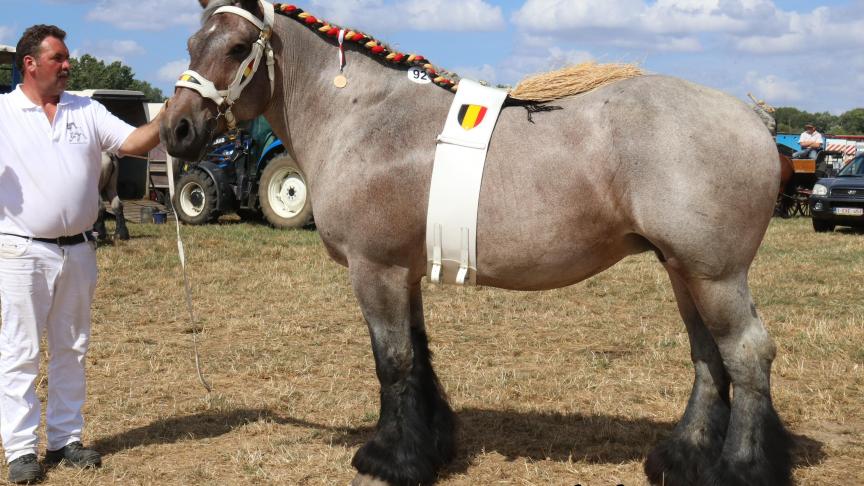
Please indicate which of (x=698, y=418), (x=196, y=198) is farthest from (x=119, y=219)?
(x=698, y=418)

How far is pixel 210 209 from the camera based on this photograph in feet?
54.6

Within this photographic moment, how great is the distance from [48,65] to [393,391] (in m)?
2.53

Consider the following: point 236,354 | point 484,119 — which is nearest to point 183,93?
point 484,119

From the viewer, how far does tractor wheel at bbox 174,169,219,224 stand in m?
16.6

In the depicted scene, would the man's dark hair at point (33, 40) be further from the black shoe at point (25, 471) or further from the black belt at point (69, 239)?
the black shoe at point (25, 471)

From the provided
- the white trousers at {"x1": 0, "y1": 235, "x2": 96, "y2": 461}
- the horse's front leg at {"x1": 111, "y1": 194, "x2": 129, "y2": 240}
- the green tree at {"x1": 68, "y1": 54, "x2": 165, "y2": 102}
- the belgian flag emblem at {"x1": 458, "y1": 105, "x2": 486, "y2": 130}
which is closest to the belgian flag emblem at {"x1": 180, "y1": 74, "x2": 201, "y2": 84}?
the white trousers at {"x1": 0, "y1": 235, "x2": 96, "y2": 461}

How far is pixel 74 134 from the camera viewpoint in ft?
14.5

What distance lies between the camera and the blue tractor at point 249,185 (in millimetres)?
15844

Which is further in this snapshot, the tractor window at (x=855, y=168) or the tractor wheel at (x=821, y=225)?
the tractor window at (x=855, y=168)

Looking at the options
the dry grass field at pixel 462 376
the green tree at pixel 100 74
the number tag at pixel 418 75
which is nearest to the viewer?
the number tag at pixel 418 75

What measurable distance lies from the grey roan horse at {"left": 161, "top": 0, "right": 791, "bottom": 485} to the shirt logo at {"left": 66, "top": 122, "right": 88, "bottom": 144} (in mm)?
637

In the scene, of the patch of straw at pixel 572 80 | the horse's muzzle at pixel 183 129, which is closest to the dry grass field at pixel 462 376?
the horse's muzzle at pixel 183 129

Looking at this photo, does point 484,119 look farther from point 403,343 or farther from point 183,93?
point 183,93

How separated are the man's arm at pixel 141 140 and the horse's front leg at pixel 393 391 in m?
1.43
